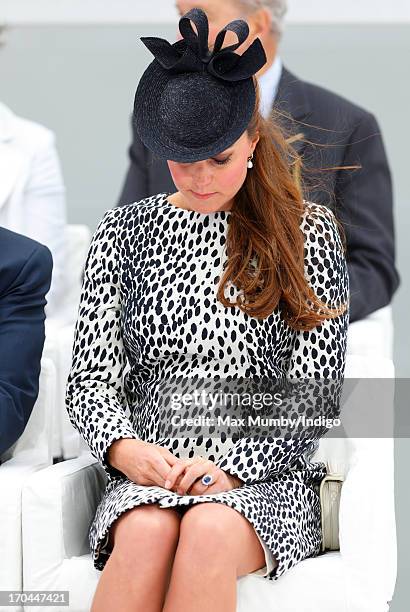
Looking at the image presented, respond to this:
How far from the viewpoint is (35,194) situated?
4215 mm

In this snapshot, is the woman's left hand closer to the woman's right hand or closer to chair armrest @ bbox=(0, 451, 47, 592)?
the woman's right hand

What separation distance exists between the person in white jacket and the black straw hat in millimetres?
1575

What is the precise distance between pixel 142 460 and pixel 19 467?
1.24 ft

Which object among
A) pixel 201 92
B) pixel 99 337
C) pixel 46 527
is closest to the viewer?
pixel 201 92

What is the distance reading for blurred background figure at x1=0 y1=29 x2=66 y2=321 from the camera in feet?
13.6

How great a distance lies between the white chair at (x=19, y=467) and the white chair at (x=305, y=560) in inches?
1.0

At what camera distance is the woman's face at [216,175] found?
261 centimetres

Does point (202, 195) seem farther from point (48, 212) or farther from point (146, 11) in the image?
point (146, 11)

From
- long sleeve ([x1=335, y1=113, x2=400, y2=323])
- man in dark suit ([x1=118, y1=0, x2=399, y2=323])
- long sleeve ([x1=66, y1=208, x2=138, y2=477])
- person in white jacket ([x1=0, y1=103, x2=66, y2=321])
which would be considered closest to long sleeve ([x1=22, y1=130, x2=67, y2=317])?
person in white jacket ([x1=0, y1=103, x2=66, y2=321])

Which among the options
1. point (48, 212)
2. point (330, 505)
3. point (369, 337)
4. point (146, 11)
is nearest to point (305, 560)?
point (330, 505)

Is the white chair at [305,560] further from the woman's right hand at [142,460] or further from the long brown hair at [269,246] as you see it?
the long brown hair at [269,246]

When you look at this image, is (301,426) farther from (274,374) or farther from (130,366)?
(130,366)

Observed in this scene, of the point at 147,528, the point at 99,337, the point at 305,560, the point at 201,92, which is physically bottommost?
the point at 305,560

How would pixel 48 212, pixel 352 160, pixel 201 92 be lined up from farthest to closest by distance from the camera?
pixel 48 212 < pixel 352 160 < pixel 201 92
